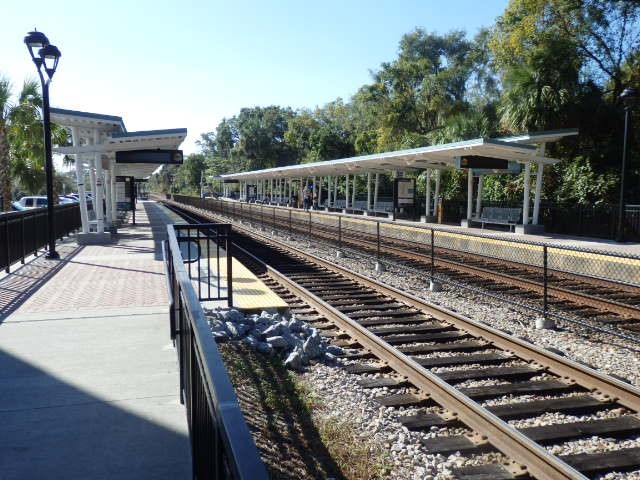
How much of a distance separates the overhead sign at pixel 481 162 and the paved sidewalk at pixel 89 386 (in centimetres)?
1637

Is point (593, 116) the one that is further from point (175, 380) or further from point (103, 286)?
point (175, 380)

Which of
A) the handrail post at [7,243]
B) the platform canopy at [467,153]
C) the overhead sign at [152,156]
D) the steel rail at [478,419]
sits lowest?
the steel rail at [478,419]

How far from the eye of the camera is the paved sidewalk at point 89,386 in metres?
3.76

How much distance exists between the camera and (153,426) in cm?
429

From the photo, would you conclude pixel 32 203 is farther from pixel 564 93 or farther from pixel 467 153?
pixel 564 93

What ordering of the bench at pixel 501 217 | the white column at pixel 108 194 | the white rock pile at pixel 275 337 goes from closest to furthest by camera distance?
the white rock pile at pixel 275 337, the white column at pixel 108 194, the bench at pixel 501 217

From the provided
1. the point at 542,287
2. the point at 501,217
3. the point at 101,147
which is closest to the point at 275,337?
the point at 542,287

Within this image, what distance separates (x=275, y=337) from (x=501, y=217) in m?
20.7

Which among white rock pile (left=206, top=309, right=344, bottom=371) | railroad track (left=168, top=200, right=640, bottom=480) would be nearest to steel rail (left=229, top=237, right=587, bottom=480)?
railroad track (left=168, top=200, right=640, bottom=480)

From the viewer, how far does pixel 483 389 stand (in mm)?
5586

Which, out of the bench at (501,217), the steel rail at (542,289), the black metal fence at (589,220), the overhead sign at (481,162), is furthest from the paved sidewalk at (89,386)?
the bench at (501,217)

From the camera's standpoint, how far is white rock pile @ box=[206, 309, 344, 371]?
655 centimetres

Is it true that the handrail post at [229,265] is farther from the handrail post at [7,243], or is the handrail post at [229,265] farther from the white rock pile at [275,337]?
the handrail post at [7,243]

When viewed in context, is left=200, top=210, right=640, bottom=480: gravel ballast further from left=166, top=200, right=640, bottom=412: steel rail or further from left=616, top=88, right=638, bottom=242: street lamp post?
left=616, top=88, right=638, bottom=242: street lamp post
